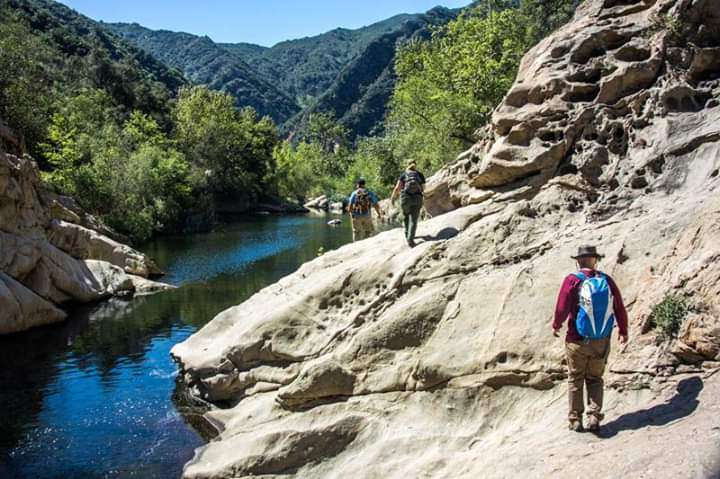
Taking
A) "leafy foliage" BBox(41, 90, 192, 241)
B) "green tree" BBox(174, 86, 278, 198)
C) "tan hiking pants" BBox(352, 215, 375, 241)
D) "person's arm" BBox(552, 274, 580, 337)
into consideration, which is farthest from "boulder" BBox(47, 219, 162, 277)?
"green tree" BBox(174, 86, 278, 198)

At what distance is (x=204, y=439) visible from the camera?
46.5ft

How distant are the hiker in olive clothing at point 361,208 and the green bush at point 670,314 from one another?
9597mm

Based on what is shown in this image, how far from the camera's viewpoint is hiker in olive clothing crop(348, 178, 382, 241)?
17969 mm

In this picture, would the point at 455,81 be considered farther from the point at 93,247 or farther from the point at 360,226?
the point at 93,247

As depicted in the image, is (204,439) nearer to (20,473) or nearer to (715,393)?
(20,473)

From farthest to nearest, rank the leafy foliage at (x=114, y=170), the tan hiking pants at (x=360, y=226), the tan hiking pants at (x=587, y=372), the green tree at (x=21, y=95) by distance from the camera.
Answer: the green tree at (x=21, y=95), the leafy foliage at (x=114, y=170), the tan hiking pants at (x=360, y=226), the tan hiking pants at (x=587, y=372)

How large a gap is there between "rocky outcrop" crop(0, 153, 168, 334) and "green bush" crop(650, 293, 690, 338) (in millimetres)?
23041

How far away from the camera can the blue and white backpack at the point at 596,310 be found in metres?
8.20

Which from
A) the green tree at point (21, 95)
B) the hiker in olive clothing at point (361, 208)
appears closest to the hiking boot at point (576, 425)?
the hiker in olive clothing at point (361, 208)

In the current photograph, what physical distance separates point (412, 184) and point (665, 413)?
7.98 metres

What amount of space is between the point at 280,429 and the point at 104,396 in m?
7.64

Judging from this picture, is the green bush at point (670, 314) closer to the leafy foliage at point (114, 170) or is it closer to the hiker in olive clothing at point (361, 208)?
the hiker in olive clothing at point (361, 208)

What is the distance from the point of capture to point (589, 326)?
8.24 metres

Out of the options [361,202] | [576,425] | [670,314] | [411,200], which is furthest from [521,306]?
[361,202]
